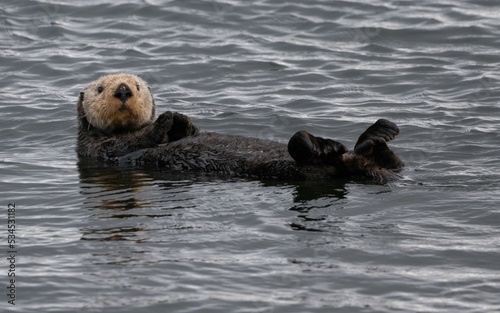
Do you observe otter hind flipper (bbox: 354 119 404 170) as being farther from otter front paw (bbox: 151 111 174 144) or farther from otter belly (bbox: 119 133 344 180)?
otter front paw (bbox: 151 111 174 144)

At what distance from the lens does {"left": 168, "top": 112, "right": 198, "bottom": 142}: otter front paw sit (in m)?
8.52

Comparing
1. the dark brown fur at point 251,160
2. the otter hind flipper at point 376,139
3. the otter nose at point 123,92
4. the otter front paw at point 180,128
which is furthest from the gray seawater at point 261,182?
the otter nose at point 123,92

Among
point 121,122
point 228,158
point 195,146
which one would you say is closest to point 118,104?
point 121,122

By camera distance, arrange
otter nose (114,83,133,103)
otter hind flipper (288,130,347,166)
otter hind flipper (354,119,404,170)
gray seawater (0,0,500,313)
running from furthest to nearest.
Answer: otter nose (114,83,133,103) < otter hind flipper (354,119,404,170) < otter hind flipper (288,130,347,166) < gray seawater (0,0,500,313)

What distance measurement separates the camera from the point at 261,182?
7.77 metres

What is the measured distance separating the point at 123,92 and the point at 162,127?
65 centimetres

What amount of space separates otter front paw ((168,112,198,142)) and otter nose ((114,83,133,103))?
566 mm

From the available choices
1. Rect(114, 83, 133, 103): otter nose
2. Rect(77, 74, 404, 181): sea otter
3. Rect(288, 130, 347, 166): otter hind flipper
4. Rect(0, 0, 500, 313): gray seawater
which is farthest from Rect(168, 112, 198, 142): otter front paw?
Rect(288, 130, 347, 166): otter hind flipper

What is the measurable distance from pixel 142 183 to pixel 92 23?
6.60 metres

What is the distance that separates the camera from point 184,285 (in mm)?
5555

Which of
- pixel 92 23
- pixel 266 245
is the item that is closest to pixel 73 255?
pixel 266 245

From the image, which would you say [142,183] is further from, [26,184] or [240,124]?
[240,124]

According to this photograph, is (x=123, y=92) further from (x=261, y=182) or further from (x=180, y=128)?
(x=261, y=182)

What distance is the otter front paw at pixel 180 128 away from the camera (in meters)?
8.52
